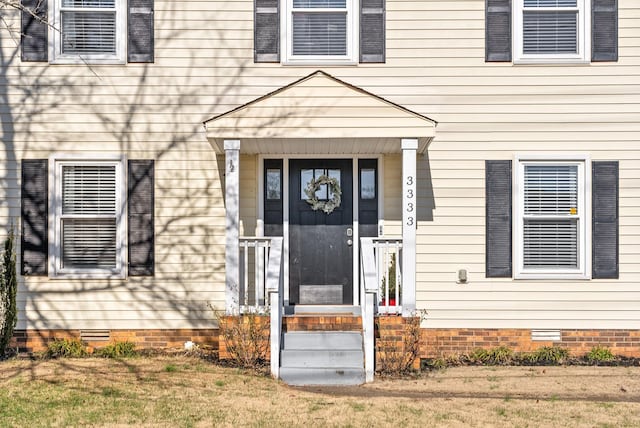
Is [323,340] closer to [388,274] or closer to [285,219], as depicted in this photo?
[388,274]

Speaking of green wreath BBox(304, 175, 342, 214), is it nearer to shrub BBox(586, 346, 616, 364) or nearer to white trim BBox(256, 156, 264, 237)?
white trim BBox(256, 156, 264, 237)

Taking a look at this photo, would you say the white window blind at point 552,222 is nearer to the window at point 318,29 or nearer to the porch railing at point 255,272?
the window at point 318,29

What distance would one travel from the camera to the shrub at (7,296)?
7766 millimetres

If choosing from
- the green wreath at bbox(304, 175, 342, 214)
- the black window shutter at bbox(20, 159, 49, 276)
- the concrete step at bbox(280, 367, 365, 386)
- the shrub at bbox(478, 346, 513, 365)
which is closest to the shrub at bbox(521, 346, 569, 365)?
the shrub at bbox(478, 346, 513, 365)

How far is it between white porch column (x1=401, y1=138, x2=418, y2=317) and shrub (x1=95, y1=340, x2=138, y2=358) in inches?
142

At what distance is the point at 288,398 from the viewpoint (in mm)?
6129

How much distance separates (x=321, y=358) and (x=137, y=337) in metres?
2.70

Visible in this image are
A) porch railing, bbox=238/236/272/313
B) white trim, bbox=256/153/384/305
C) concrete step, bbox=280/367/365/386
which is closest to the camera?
concrete step, bbox=280/367/365/386

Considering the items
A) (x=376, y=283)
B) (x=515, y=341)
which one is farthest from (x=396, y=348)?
(x=515, y=341)

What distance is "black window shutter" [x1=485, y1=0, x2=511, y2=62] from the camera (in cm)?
814

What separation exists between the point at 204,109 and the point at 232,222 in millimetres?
1809

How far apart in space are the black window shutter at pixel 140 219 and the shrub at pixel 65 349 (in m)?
1.15

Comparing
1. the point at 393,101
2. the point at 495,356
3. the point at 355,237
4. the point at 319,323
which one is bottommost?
the point at 495,356

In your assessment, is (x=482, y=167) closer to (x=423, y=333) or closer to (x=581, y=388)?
(x=423, y=333)
